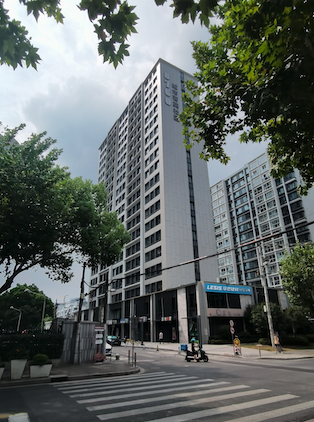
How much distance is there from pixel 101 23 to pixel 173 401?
9311mm

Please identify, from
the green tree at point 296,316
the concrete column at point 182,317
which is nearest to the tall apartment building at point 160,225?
the concrete column at point 182,317

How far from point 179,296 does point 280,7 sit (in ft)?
133

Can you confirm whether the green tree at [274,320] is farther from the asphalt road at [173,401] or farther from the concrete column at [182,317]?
the asphalt road at [173,401]

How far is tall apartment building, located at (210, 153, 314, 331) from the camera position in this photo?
215 ft

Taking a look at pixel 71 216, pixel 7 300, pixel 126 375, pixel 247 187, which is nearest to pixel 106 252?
pixel 71 216

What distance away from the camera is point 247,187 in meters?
82.4

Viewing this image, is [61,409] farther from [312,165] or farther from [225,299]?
[225,299]

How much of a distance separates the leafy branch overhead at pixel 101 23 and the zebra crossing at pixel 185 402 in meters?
7.81

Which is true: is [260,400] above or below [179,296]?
below

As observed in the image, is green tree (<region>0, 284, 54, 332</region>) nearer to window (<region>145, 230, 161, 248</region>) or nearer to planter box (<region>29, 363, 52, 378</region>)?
window (<region>145, 230, 161, 248</region>)

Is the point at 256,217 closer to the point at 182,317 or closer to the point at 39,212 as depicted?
the point at 182,317

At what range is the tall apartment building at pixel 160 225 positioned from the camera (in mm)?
43562

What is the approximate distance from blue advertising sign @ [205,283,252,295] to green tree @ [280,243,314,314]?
368 inches

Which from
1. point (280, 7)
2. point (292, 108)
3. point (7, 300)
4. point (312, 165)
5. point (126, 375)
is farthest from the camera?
point (7, 300)
